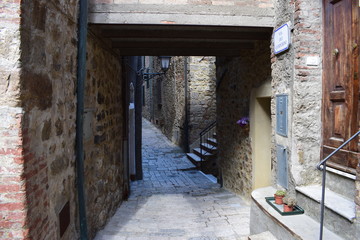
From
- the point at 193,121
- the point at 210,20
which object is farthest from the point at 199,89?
the point at 210,20

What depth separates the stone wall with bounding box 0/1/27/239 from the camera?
5.90ft

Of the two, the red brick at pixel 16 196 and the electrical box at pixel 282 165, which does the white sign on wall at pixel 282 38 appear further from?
the red brick at pixel 16 196

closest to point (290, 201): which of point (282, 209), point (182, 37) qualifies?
point (282, 209)

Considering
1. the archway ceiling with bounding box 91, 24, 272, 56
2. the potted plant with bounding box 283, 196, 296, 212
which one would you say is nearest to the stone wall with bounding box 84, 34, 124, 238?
the archway ceiling with bounding box 91, 24, 272, 56

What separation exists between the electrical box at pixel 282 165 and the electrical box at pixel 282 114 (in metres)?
0.18

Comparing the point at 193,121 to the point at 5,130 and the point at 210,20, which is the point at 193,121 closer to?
the point at 210,20

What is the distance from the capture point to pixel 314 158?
2.95 meters

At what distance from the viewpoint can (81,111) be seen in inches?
119

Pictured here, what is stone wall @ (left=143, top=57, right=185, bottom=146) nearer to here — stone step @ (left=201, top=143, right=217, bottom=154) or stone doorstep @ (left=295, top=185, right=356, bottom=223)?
stone step @ (left=201, top=143, right=217, bottom=154)

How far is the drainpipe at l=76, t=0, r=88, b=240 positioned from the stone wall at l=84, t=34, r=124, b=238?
1.01ft

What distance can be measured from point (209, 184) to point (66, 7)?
5.92 meters

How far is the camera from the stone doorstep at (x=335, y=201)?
7.15 feet

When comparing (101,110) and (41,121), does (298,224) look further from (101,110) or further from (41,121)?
(101,110)

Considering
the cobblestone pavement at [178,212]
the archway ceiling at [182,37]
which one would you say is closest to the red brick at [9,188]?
the cobblestone pavement at [178,212]
